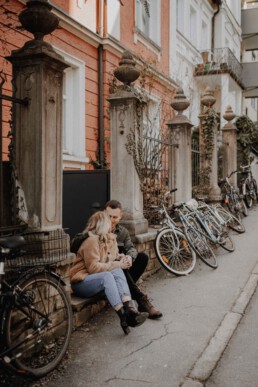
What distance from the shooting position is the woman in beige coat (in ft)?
15.0

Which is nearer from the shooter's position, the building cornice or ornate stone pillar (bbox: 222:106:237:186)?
the building cornice

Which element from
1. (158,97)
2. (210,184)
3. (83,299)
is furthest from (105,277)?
(158,97)

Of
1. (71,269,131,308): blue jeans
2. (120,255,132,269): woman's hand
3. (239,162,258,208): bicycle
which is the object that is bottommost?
(71,269,131,308): blue jeans

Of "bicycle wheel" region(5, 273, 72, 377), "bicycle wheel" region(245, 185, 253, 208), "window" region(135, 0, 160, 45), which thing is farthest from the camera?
"bicycle wheel" region(245, 185, 253, 208)

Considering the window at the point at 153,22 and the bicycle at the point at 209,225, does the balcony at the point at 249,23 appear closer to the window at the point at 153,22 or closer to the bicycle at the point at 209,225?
the window at the point at 153,22

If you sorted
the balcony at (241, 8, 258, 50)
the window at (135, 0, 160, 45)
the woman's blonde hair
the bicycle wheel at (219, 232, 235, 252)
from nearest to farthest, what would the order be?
the woman's blonde hair
the bicycle wheel at (219, 232, 235, 252)
the window at (135, 0, 160, 45)
the balcony at (241, 8, 258, 50)

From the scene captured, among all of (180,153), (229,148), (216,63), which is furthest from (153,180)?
(216,63)

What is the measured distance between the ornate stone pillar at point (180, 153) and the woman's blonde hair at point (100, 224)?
411 centimetres

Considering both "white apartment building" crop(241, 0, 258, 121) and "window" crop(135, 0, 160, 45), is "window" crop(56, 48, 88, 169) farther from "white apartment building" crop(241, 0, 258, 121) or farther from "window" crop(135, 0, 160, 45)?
"white apartment building" crop(241, 0, 258, 121)

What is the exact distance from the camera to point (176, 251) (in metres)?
7.12

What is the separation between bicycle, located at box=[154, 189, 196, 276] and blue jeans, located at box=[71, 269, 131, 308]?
2116mm

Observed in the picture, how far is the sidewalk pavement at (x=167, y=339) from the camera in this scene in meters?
3.69

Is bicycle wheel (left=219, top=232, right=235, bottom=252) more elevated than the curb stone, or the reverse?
bicycle wheel (left=219, top=232, right=235, bottom=252)

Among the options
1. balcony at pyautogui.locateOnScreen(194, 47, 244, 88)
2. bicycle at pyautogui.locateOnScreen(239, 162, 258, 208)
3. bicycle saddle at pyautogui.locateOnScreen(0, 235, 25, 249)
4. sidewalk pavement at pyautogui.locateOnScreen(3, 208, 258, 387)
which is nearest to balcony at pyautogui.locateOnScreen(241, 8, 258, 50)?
balcony at pyautogui.locateOnScreen(194, 47, 244, 88)
